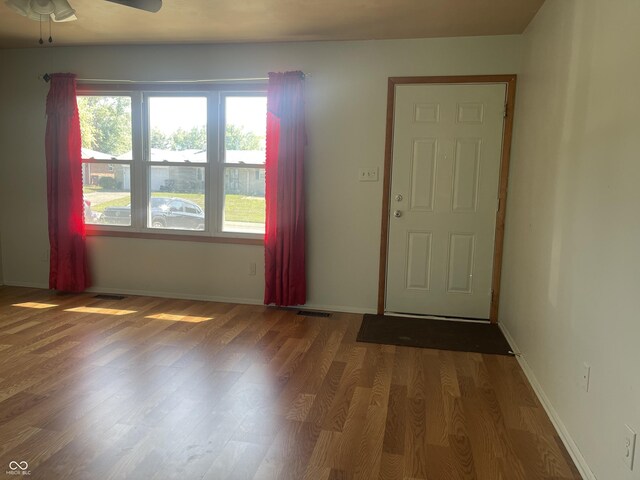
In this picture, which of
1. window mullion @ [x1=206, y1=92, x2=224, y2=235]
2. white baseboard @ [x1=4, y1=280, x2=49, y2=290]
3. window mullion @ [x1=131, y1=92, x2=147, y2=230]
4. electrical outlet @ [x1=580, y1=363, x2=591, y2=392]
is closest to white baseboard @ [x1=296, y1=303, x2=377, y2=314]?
window mullion @ [x1=206, y1=92, x2=224, y2=235]

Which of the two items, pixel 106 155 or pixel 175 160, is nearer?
pixel 175 160

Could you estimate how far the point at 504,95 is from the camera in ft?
12.7

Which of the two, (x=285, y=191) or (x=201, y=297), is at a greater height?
(x=285, y=191)

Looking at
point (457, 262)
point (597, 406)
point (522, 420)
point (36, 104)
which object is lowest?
point (522, 420)

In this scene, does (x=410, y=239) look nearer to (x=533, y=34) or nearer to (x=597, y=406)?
(x=533, y=34)

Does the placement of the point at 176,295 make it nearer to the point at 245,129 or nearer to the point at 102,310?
the point at 102,310

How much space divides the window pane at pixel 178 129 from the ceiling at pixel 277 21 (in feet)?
1.86

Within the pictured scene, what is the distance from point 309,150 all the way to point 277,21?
43.9 inches

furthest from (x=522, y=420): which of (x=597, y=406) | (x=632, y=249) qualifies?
(x=632, y=249)

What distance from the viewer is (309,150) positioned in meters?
4.22

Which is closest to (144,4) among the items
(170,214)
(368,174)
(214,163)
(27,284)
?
(214,163)

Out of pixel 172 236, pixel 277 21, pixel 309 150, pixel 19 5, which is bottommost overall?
pixel 172 236

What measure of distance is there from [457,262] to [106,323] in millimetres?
3059

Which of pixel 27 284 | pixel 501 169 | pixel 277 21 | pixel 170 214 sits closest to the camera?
pixel 277 21
